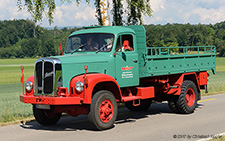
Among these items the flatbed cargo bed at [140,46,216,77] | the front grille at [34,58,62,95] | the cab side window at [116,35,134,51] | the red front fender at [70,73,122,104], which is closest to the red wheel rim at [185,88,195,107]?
the flatbed cargo bed at [140,46,216,77]

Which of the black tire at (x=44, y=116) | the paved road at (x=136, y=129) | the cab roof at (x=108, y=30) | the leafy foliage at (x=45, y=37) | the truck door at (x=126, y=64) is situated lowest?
the paved road at (x=136, y=129)

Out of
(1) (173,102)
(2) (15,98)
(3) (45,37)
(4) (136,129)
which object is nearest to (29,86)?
(4) (136,129)

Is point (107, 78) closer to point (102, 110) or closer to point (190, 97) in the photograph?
point (102, 110)

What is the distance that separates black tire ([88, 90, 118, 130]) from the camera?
336 inches

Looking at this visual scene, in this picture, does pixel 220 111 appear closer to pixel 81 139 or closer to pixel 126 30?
pixel 126 30

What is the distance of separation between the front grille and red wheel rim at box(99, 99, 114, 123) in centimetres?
120

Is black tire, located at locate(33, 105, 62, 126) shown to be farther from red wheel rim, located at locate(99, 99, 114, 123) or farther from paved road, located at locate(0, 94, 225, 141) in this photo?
red wheel rim, located at locate(99, 99, 114, 123)

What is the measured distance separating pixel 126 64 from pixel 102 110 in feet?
5.53

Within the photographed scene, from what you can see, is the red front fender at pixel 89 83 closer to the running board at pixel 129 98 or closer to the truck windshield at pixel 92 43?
the running board at pixel 129 98

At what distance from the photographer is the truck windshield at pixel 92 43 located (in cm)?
974

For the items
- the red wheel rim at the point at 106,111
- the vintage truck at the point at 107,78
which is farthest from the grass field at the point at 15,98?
the red wheel rim at the point at 106,111

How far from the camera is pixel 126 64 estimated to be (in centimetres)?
988

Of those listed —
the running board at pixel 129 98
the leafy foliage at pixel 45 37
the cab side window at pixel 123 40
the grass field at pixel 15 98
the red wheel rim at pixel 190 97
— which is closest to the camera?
the running board at pixel 129 98

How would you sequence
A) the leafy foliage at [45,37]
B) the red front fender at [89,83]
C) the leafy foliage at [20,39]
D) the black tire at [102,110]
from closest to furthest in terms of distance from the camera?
1. the red front fender at [89,83]
2. the black tire at [102,110]
3. the leafy foliage at [45,37]
4. the leafy foliage at [20,39]
